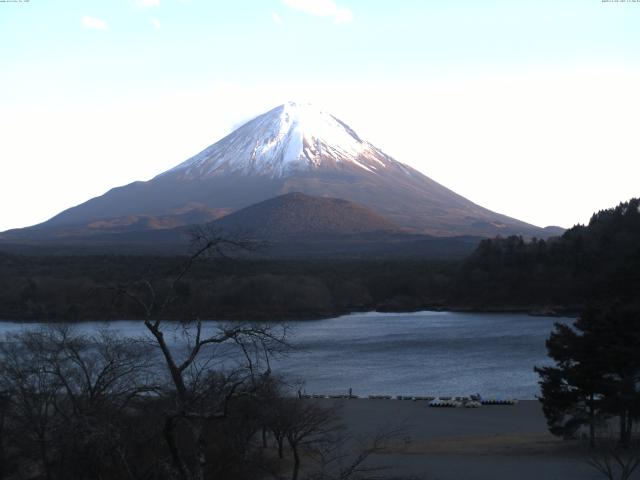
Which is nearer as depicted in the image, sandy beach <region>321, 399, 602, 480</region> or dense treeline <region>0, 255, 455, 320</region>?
sandy beach <region>321, 399, 602, 480</region>

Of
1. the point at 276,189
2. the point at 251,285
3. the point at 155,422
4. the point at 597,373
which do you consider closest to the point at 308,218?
the point at 276,189

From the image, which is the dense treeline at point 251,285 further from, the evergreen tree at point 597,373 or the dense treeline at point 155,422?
the dense treeline at point 155,422

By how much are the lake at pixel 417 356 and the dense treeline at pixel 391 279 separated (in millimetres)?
3381

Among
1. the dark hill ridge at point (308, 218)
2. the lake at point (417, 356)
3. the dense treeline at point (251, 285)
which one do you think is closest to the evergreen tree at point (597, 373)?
the lake at point (417, 356)

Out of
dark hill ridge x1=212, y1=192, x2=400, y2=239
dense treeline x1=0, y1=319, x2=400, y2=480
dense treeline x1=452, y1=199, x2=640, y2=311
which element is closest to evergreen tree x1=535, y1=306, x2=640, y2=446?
dense treeline x1=0, y1=319, x2=400, y2=480

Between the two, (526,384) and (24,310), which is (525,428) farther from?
(24,310)

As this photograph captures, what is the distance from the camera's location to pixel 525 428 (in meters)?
14.3

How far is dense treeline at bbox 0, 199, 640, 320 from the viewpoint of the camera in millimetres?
38906

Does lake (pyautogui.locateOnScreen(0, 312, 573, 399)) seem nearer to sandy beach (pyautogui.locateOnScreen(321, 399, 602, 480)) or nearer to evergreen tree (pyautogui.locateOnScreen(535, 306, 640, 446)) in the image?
sandy beach (pyautogui.locateOnScreen(321, 399, 602, 480))

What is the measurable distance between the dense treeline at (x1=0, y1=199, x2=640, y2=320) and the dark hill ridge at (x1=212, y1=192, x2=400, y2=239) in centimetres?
2652

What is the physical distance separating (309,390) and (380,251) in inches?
2048

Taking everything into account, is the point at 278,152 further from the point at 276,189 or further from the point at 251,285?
the point at 251,285

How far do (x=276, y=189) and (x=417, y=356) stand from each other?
245 ft

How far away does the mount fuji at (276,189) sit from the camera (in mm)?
88312
